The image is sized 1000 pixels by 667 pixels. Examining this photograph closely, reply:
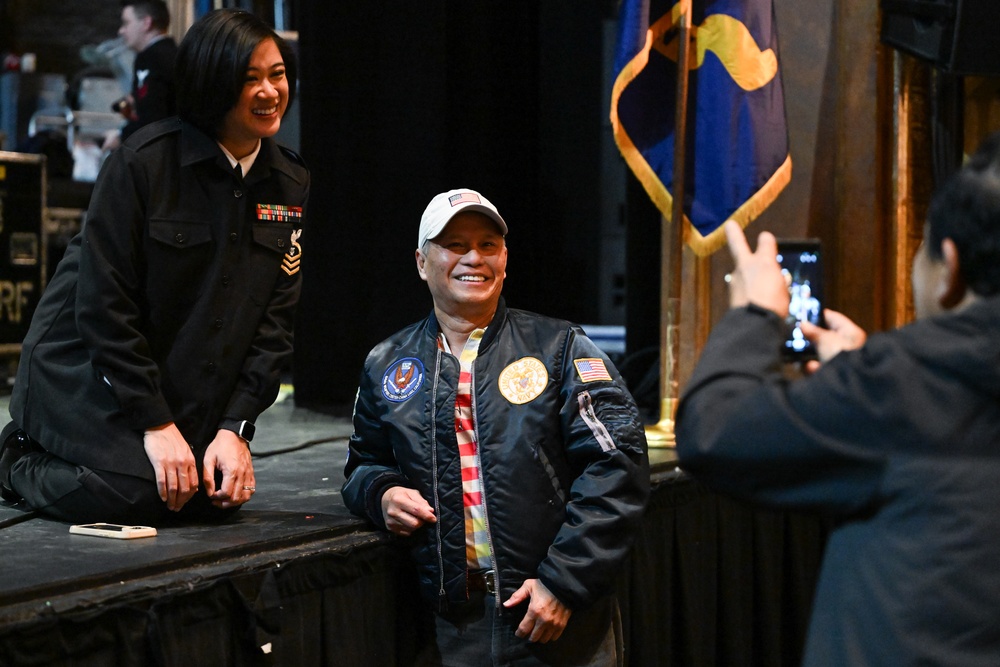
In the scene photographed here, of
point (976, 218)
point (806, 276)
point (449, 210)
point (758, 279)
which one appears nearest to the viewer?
point (976, 218)

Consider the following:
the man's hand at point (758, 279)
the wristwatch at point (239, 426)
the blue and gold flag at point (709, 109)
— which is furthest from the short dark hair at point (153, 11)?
the man's hand at point (758, 279)

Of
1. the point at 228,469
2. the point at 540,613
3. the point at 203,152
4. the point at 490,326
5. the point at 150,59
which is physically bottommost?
the point at 540,613

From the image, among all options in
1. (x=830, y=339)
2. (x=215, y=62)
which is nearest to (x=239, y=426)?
(x=215, y=62)

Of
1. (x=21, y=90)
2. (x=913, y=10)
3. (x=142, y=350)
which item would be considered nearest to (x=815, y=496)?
(x=142, y=350)

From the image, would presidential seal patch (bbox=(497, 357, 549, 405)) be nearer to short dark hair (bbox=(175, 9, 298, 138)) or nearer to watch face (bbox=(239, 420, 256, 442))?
watch face (bbox=(239, 420, 256, 442))

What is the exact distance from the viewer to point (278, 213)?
265 centimetres

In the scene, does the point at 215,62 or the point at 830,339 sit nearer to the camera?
the point at 830,339

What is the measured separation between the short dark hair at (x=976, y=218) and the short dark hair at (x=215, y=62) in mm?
1641

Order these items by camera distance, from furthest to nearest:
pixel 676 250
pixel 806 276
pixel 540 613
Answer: pixel 676 250 < pixel 806 276 < pixel 540 613

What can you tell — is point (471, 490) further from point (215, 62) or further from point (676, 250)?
point (676, 250)

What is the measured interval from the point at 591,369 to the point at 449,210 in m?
0.44

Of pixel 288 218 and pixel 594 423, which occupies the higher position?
pixel 288 218

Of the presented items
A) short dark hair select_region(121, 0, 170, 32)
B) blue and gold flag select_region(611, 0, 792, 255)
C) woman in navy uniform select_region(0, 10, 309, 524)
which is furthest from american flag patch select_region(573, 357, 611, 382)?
short dark hair select_region(121, 0, 170, 32)

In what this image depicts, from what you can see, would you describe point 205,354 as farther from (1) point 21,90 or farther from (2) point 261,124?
(1) point 21,90
